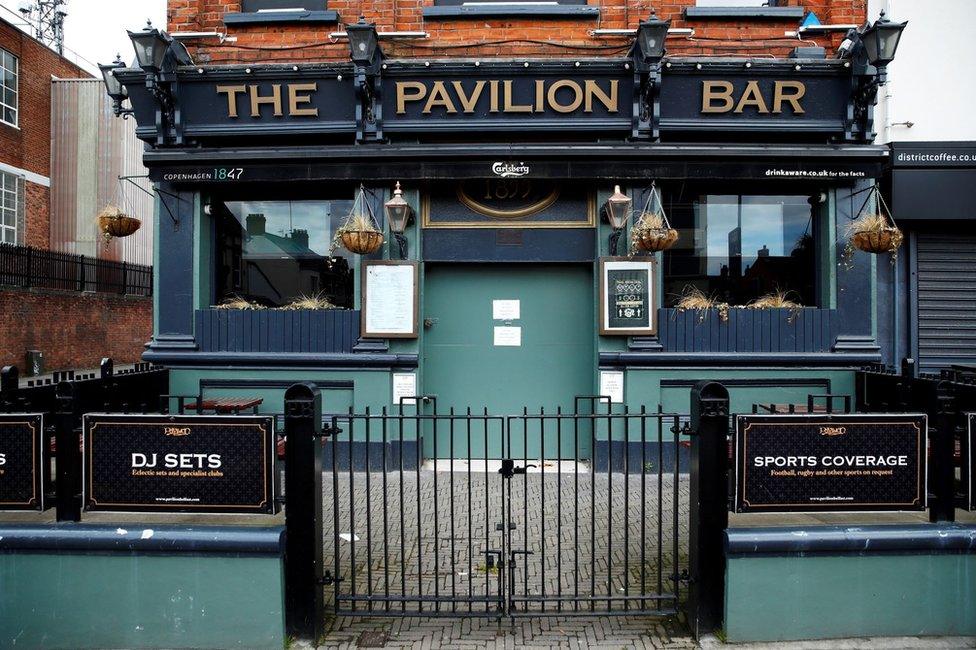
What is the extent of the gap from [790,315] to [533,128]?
402 centimetres

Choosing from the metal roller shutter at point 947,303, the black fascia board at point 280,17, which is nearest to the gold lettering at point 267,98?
the black fascia board at point 280,17

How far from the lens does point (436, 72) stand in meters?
7.12

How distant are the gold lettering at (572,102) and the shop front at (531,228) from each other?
28mm

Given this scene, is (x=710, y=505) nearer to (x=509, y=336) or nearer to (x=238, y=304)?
(x=509, y=336)

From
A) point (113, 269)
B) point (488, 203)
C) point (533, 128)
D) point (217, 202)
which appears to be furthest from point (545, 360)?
point (113, 269)

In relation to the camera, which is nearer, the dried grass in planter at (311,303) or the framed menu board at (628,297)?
the framed menu board at (628,297)

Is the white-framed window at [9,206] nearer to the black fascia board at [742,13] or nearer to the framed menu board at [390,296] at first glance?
the framed menu board at [390,296]

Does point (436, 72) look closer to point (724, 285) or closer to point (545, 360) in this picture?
point (545, 360)

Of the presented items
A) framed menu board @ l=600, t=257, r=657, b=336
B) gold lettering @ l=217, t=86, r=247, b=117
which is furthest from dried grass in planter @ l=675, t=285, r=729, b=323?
gold lettering @ l=217, t=86, r=247, b=117

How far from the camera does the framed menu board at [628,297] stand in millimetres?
7109

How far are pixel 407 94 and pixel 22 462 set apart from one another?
557 cm

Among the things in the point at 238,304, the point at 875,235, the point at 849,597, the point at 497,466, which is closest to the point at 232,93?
the point at 238,304

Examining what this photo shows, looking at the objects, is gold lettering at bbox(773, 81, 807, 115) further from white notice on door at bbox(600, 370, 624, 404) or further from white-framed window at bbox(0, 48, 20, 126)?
white-framed window at bbox(0, 48, 20, 126)

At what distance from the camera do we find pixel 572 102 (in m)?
7.13
